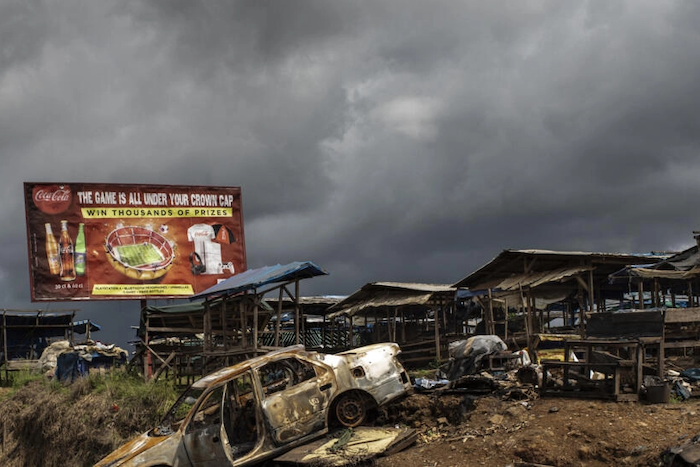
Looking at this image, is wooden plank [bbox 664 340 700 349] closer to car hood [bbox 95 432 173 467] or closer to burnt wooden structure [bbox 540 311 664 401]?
burnt wooden structure [bbox 540 311 664 401]

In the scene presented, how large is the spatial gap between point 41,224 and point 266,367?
17422 mm

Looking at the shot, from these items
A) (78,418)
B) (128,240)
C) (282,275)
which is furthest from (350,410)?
(128,240)

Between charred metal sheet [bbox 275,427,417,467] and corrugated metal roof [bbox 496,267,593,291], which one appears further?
corrugated metal roof [bbox 496,267,593,291]

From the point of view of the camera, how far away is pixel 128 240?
25578 millimetres

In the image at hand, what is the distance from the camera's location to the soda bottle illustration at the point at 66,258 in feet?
80.8

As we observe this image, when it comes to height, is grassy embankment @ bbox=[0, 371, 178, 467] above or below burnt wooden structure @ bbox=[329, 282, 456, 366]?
below

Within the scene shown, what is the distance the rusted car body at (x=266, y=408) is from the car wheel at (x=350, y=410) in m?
A: 0.02

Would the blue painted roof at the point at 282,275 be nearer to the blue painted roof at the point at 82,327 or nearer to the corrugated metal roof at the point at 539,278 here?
the corrugated metal roof at the point at 539,278

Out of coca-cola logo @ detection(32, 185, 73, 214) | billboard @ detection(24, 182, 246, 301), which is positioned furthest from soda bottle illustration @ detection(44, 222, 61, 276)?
coca-cola logo @ detection(32, 185, 73, 214)

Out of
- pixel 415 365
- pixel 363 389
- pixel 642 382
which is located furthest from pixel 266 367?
pixel 415 365

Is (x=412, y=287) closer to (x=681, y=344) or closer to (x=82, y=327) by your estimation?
(x=681, y=344)

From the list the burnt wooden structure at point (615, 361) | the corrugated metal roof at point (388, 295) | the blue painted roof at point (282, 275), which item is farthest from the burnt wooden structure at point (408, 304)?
the burnt wooden structure at point (615, 361)

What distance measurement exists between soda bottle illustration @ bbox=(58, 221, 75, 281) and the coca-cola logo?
102 cm

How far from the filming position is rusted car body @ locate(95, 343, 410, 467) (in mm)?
9828
